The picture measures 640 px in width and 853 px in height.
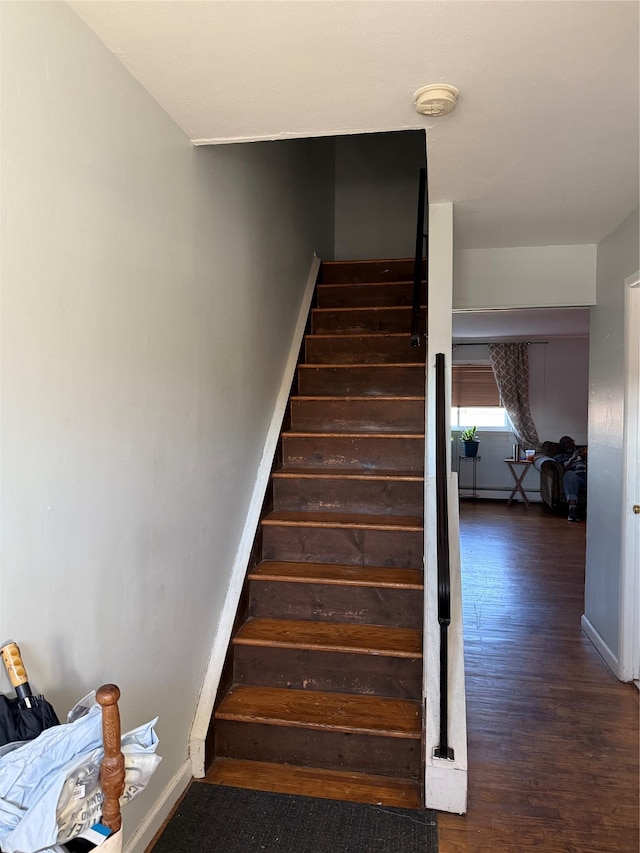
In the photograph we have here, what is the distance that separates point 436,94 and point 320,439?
1953mm

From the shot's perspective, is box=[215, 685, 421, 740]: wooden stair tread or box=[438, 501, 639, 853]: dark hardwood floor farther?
box=[215, 685, 421, 740]: wooden stair tread

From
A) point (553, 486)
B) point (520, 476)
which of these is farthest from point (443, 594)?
point (520, 476)

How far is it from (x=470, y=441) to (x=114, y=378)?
281 inches

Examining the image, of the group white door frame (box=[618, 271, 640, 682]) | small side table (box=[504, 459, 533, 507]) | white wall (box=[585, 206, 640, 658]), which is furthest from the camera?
small side table (box=[504, 459, 533, 507])

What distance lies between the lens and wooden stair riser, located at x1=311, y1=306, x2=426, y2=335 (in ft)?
13.0

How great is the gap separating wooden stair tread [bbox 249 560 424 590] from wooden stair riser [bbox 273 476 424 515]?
1.13 ft

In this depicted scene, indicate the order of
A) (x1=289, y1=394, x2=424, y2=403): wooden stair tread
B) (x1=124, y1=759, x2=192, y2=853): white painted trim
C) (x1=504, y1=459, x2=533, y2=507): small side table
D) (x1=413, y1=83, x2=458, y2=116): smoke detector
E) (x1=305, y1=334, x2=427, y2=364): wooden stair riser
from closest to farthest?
(x1=413, y1=83, x2=458, y2=116): smoke detector
(x1=124, y1=759, x2=192, y2=853): white painted trim
(x1=289, y1=394, x2=424, y2=403): wooden stair tread
(x1=305, y1=334, x2=427, y2=364): wooden stair riser
(x1=504, y1=459, x2=533, y2=507): small side table

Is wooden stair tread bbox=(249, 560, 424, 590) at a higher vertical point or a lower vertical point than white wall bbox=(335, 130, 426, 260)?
lower

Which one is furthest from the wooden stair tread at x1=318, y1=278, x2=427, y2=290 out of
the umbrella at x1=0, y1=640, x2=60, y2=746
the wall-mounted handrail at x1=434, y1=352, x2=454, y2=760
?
the umbrella at x1=0, y1=640, x2=60, y2=746

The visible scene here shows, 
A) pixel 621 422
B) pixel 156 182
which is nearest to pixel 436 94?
pixel 156 182

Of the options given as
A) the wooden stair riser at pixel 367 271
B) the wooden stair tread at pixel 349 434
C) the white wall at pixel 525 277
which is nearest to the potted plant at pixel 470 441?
the wooden stair riser at pixel 367 271

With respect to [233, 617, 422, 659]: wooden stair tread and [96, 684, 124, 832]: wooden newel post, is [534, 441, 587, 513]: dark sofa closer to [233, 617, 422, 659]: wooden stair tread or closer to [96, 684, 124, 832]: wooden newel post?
[233, 617, 422, 659]: wooden stair tread

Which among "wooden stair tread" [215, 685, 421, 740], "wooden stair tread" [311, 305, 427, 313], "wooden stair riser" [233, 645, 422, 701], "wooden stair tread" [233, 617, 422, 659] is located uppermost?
"wooden stair tread" [311, 305, 427, 313]

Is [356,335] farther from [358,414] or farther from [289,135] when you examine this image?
[289,135]
